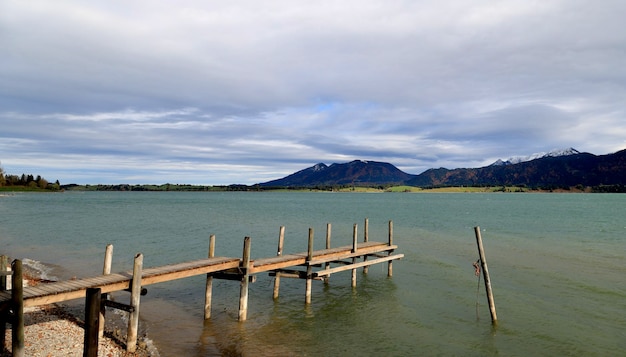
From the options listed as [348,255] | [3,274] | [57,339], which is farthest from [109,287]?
[348,255]

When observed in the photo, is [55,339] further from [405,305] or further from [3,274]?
[405,305]

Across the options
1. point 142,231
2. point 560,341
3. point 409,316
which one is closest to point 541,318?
point 560,341

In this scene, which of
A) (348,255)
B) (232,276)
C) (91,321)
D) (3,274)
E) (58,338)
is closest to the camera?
(91,321)

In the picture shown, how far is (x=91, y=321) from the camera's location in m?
10.5

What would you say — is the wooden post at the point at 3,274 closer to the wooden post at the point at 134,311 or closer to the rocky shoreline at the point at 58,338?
the rocky shoreline at the point at 58,338

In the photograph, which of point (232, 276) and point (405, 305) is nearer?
point (232, 276)

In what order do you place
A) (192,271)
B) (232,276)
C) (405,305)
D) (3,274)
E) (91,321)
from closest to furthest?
(91,321) → (3,274) → (192,271) → (232,276) → (405,305)

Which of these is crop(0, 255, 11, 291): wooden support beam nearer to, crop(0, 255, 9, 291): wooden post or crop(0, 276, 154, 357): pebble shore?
crop(0, 255, 9, 291): wooden post

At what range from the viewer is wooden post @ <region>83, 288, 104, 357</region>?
10508 mm

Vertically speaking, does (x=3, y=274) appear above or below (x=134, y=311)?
above

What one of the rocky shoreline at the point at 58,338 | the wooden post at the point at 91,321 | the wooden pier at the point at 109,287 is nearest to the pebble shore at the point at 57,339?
the rocky shoreline at the point at 58,338

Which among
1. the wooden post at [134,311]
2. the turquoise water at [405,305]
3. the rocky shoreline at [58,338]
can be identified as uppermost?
the wooden post at [134,311]

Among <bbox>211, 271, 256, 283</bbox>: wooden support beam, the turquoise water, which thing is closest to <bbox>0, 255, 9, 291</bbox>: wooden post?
the turquoise water

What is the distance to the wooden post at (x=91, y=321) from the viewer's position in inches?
414
